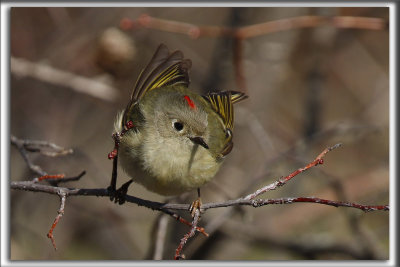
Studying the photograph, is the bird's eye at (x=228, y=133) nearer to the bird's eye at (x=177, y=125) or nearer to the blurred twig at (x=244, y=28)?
the blurred twig at (x=244, y=28)

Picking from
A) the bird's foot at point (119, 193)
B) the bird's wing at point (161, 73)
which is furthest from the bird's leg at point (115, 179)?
the bird's wing at point (161, 73)

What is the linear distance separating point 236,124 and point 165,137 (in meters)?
1.02

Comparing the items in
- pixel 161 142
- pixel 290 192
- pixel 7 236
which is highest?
pixel 290 192

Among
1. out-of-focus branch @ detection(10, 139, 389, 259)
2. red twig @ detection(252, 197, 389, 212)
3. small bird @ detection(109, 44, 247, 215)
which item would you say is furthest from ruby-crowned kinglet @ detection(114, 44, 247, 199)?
red twig @ detection(252, 197, 389, 212)

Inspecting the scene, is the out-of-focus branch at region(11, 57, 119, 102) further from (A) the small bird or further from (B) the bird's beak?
(B) the bird's beak

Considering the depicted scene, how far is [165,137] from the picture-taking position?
1298 mm

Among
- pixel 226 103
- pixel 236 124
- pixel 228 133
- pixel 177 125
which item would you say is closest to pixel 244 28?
pixel 226 103

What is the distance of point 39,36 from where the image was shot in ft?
6.66

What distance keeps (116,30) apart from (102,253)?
1.12 m

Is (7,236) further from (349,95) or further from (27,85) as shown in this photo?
(349,95)

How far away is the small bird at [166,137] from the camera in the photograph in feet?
4.09

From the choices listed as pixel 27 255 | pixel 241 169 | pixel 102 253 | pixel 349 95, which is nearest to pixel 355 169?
pixel 349 95

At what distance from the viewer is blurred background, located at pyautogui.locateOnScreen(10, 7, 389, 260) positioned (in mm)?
1870

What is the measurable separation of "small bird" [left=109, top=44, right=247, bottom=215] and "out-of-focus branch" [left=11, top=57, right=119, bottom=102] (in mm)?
403
